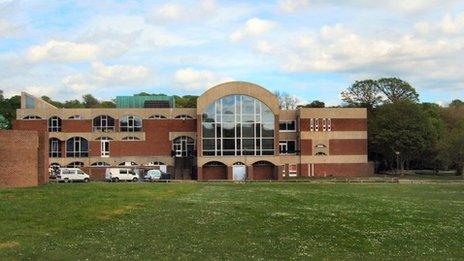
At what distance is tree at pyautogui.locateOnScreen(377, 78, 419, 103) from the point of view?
4943 inches

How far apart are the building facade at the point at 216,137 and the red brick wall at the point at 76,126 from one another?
6.4 inches

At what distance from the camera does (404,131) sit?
337ft

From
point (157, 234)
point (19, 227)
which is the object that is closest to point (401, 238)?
point (157, 234)

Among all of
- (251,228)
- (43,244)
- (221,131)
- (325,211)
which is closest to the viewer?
(43,244)

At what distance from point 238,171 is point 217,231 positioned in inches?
2903

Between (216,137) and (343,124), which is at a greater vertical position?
(343,124)

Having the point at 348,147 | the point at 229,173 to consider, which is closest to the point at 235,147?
the point at 229,173

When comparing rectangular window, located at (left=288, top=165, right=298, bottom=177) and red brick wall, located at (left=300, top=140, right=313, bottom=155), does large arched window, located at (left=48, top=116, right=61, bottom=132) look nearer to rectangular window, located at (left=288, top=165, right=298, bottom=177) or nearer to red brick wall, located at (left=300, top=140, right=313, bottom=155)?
rectangular window, located at (left=288, top=165, right=298, bottom=177)

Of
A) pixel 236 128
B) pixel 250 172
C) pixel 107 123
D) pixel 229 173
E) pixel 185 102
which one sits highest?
pixel 185 102

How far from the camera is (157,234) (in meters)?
21.2

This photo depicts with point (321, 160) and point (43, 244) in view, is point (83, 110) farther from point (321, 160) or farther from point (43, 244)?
point (43, 244)

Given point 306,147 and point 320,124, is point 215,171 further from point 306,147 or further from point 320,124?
point 320,124

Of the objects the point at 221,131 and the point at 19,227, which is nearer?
the point at 19,227

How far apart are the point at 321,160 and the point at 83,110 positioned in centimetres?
4083
